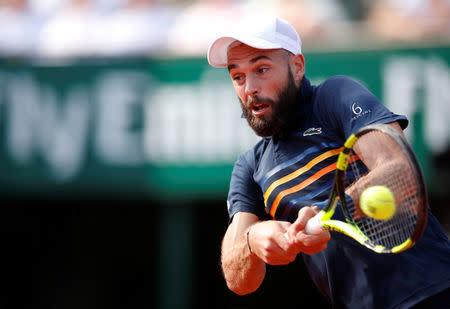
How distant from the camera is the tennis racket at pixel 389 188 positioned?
2.37 m

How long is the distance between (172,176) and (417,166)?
5495 mm

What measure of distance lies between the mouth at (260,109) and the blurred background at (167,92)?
4.33 metres

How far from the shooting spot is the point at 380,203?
2.55 m

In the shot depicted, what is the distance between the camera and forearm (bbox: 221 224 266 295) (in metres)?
3.10

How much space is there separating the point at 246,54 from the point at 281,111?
327 mm

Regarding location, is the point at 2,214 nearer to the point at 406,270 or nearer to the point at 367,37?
the point at 367,37

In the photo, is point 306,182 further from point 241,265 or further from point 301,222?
point 241,265

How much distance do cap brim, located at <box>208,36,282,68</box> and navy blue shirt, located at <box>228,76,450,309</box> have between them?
0.32 meters

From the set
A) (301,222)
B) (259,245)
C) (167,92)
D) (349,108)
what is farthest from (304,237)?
(167,92)

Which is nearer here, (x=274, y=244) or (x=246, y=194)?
(x=274, y=244)

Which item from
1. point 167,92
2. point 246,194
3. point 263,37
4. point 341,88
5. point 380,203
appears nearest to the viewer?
point 380,203

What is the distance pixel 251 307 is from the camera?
9.23 m

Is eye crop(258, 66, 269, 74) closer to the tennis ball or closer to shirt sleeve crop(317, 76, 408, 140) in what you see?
shirt sleeve crop(317, 76, 408, 140)

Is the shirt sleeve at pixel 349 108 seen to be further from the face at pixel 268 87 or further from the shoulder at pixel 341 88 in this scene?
the face at pixel 268 87
